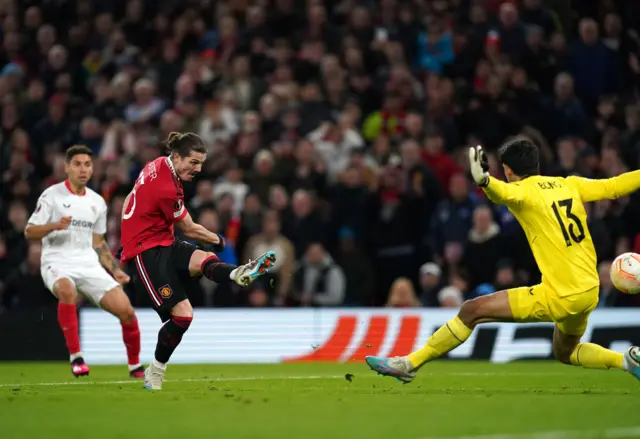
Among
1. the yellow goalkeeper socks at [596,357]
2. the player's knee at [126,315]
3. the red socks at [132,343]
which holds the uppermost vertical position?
the yellow goalkeeper socks at [596,357]

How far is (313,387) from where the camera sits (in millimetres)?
11695

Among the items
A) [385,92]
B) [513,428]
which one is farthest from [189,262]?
[385,92]

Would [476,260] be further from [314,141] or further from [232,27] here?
[232,27]

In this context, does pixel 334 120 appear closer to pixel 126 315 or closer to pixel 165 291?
pixel 126 315

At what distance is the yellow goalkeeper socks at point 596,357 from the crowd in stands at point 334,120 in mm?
6750

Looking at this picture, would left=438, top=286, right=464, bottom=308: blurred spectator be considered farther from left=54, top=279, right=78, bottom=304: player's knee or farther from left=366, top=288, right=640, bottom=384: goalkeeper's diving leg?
left=366, top=288, right=640, bottom=384: goalkeeper's diving leg

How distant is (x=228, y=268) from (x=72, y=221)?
3681mm

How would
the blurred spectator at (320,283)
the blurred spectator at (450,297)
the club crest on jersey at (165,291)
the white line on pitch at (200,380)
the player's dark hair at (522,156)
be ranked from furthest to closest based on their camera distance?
the blurred spectator at (320,283), the blurred spectator at (450,297), the white line on pitch at (200,380), the club crest on jersey at (165,291), the player's dark hair at (522,156)

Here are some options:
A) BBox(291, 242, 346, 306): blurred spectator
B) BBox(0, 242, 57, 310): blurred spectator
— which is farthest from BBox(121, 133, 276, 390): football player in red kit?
BBox(0, 242, 57, 310): blurred spectator

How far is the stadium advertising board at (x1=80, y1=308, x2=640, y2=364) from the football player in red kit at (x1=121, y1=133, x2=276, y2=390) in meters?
6.13

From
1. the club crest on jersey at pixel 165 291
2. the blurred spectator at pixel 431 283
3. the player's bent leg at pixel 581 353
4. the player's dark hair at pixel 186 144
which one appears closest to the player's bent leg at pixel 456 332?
the player's bent leg at pixel 581 353

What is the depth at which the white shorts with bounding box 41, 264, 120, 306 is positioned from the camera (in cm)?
1393

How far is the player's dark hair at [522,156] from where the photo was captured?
33.7ft

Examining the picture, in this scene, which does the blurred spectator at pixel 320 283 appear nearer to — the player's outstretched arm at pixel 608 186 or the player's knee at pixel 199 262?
the player's knee at pixel 199 262
